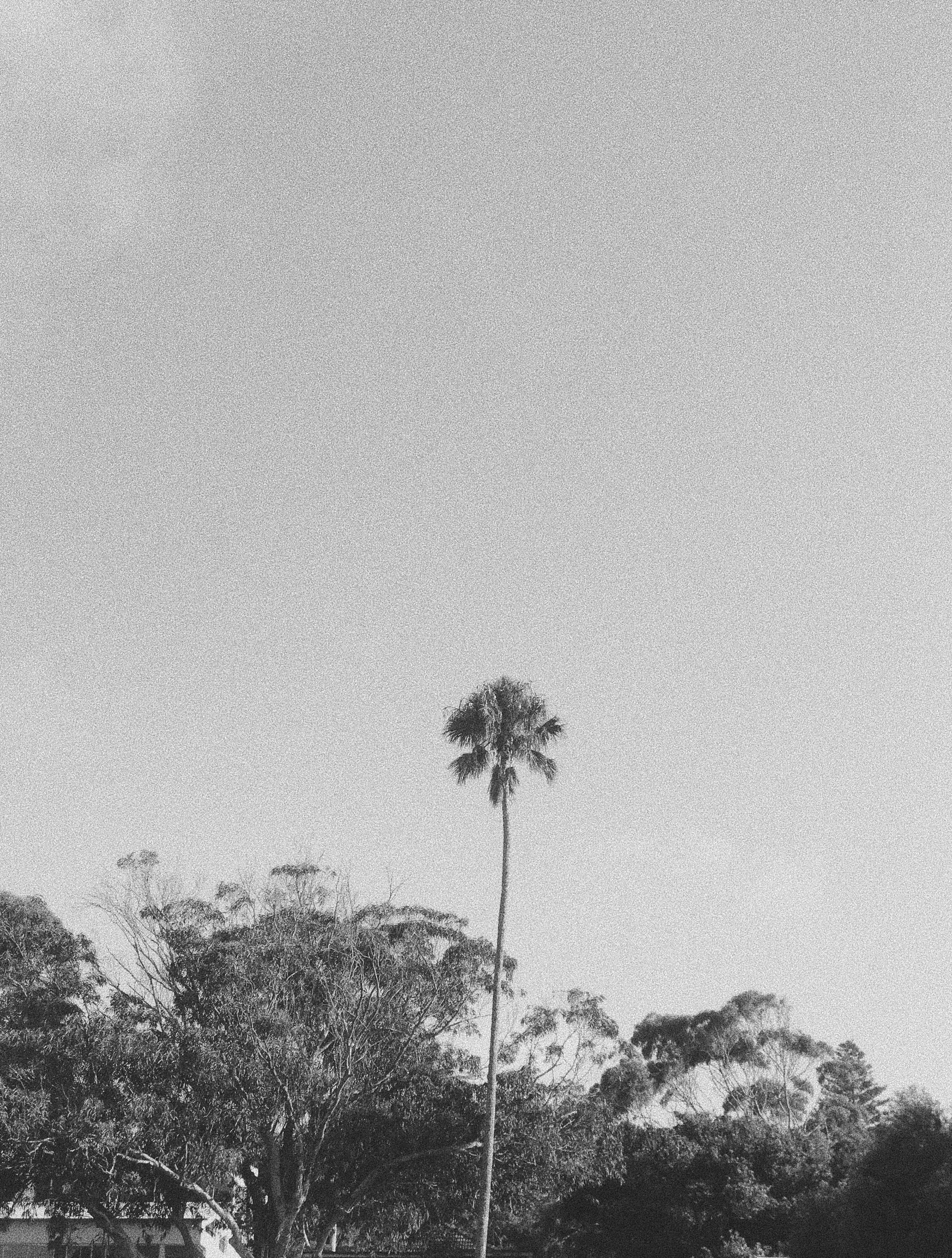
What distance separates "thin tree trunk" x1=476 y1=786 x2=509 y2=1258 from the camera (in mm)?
31688

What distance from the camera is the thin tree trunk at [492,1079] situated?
104 ft

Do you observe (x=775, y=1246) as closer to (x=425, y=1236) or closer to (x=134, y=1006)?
(x=425, y=1236)

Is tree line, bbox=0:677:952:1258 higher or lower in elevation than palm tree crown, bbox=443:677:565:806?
lower

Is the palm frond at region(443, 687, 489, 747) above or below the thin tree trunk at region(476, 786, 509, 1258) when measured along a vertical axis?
above

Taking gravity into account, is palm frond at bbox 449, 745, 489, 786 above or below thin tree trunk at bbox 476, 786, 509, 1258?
above

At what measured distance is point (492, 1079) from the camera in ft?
110

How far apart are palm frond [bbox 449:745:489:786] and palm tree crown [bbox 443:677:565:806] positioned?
2cm

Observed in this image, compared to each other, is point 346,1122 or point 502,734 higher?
point 502,734

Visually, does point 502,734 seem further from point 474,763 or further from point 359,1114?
point 359,1114

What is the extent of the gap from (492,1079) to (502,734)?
10.9 metres

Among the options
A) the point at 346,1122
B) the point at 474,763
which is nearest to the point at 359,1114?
the point at 346,1122

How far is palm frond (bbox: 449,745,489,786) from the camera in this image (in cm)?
3662

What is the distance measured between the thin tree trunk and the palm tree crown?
77 centimetres

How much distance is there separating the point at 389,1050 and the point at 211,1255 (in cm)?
2363
